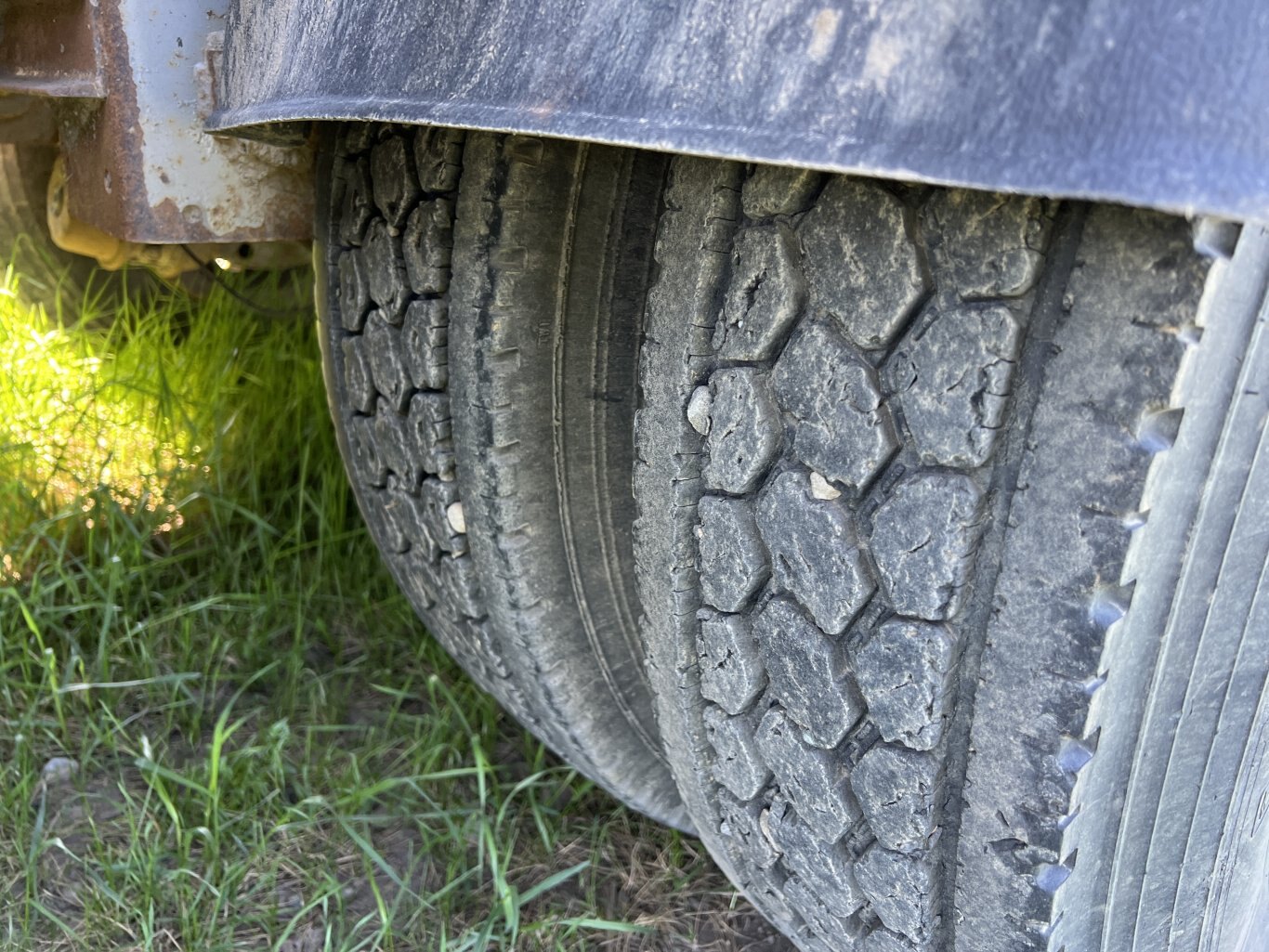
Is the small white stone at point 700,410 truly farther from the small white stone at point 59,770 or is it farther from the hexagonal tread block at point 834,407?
the small white stone at point 59,770

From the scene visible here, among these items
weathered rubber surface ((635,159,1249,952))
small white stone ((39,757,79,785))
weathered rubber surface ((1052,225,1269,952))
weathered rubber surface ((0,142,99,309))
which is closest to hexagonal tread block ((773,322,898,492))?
weathered rubber surface ((635,159,1249,952))

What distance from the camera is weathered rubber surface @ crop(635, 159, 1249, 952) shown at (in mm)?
566

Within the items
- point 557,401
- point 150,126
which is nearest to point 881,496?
point 557,401

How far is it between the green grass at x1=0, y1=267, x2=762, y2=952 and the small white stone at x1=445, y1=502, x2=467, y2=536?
31 centimetres

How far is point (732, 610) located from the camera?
0.76 m

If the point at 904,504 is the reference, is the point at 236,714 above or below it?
below

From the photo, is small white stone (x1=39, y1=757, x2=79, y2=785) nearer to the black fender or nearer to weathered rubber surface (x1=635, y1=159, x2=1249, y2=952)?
weathered rubber surface (x1=635, y1=159, x2=1249, y2=952)

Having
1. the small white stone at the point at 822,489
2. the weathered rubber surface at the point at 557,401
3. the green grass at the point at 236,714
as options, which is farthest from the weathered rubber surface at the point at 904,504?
the green grass at the point at 236,714

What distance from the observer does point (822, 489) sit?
0.67 m

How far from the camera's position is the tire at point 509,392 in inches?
35.1

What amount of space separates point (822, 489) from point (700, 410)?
4.2 inches

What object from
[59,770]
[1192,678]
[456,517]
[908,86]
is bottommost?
[59,770]

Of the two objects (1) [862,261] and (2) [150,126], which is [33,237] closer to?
(2) [150,126]

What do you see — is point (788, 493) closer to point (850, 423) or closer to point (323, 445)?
point (850, 423)
